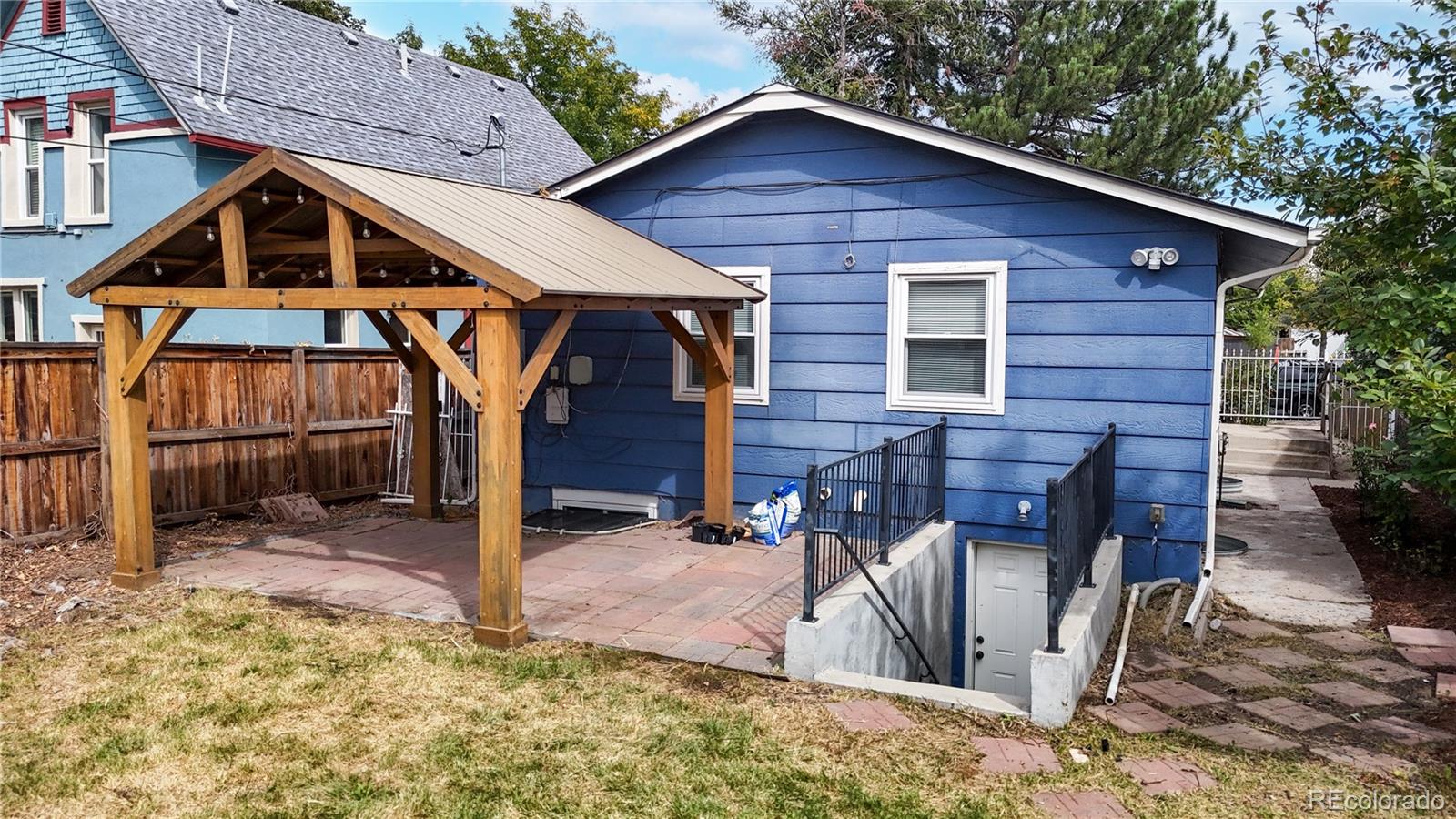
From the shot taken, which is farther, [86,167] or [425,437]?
[86,167]

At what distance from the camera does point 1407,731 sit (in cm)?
466

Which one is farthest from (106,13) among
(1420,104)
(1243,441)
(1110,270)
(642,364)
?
(1243,441)

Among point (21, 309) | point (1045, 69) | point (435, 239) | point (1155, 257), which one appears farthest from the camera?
point (1045, 69)

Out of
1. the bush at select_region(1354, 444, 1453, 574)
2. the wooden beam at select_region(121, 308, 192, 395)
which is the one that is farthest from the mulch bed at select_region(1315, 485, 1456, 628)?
the wooden beam at select_region(121, 308, 192, 395)

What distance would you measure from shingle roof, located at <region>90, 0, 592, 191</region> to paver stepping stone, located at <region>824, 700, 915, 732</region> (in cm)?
1054

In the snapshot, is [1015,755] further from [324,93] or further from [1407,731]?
[324,93]

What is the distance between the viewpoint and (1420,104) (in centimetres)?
632

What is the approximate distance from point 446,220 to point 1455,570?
788 centimetres

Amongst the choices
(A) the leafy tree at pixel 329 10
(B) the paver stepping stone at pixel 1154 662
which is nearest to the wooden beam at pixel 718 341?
(B) the paver stepping stone at pixel 1154 662

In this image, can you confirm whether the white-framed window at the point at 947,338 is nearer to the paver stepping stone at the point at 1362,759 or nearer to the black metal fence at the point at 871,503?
the black metal fence at the point at 871,503

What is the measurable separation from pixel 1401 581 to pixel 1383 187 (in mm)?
3412

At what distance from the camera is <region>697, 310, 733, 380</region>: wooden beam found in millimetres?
7703

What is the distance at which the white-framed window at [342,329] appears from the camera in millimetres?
15289
